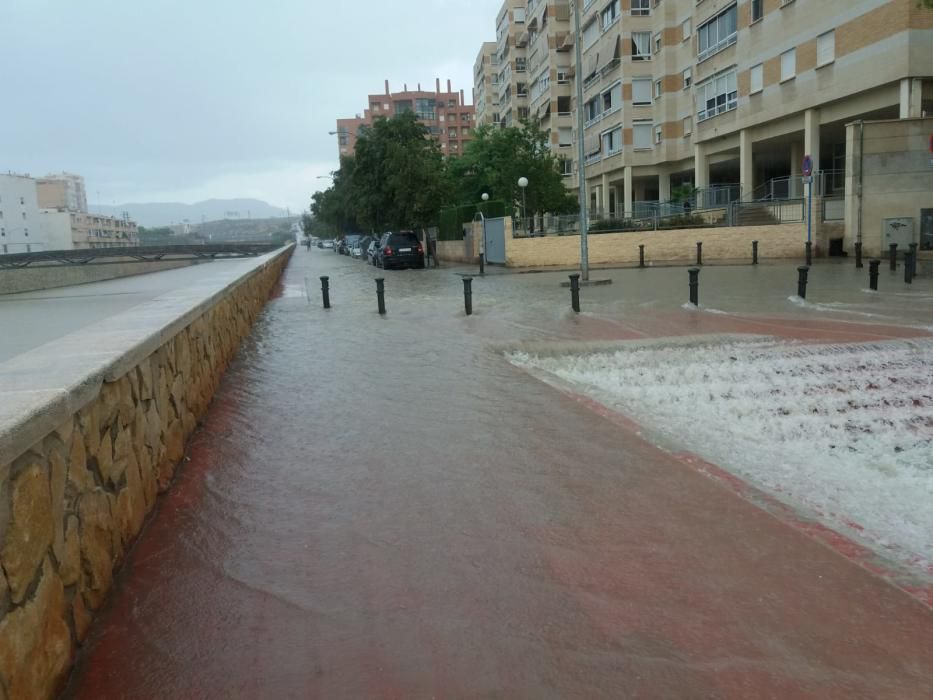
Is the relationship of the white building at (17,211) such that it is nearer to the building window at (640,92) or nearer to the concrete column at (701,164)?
the building window at (640,92)

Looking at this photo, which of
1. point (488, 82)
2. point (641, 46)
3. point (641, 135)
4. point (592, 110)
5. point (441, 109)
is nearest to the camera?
point (641, 46)

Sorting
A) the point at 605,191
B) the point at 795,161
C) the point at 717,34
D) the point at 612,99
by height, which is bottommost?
the point at 605,191

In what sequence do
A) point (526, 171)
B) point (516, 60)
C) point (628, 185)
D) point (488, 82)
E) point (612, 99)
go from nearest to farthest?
point (526, 171)
point (628, 185)
point (612, 99)
point (516, 60)
point (488, 82)

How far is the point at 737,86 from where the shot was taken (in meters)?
35.1

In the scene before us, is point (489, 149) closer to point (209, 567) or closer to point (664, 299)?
point (664, 299)

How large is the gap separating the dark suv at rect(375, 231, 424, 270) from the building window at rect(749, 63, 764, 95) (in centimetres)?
1621

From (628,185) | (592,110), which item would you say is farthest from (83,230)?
(628,185)

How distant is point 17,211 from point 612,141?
220ft

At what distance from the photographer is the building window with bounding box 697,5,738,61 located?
118ft

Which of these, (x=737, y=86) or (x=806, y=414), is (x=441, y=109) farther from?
(x=806, y=414)

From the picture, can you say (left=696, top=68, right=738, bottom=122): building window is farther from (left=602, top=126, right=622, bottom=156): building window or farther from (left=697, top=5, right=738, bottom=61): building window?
(left=602, top=126, right=622, bottom=156): building window

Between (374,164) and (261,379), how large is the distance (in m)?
32.5

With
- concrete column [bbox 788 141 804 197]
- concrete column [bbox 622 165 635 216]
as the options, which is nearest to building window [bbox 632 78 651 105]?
concrete column [bbox 622 165 635 216]

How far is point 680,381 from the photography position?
8133 millimetres
